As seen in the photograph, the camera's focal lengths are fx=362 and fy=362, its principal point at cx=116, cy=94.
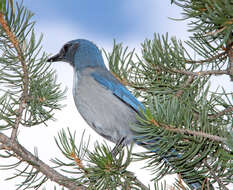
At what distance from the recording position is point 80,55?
2803 mm

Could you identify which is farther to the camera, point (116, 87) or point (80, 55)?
point (80, 55)

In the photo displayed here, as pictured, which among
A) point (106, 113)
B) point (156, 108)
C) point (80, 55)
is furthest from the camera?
point (80, 55)

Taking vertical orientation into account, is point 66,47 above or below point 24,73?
above

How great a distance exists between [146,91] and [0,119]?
83 cm

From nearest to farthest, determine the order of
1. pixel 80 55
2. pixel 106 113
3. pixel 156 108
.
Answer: pixel 156 108, pixel 106 113, pixel 80 55

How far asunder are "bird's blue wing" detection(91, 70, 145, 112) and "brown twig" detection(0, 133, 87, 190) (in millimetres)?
663

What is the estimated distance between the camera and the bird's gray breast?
7.32 ft

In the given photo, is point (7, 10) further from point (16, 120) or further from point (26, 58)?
point (16, 120)

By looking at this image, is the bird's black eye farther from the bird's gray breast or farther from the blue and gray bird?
the bird's gray breast

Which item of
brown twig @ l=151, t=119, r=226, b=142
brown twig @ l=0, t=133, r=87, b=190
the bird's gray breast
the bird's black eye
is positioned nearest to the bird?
the bird's gray breast

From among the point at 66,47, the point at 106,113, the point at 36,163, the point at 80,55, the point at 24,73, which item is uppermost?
the point at 66,47

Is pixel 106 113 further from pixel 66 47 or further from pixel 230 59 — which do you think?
pixel 66 47

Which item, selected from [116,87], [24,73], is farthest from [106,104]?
[24,73]

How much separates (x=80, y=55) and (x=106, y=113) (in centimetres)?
74
